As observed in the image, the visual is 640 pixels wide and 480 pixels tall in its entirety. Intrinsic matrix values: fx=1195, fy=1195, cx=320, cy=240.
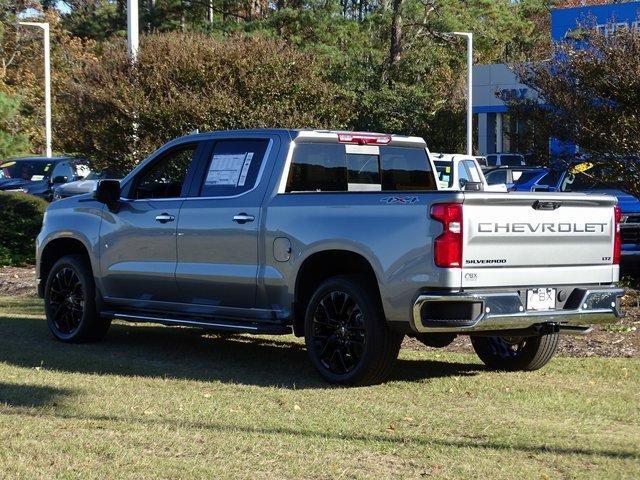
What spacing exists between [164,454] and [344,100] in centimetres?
1302

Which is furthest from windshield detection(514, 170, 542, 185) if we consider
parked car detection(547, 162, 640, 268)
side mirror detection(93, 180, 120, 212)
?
side mirror detection(93, 180, 120, 212)

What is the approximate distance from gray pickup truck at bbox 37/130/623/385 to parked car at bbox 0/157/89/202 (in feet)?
58.6

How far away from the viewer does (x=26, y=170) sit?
104ft

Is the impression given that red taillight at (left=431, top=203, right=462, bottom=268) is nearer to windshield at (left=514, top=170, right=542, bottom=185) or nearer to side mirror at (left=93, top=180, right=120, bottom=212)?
side mirror at (left=93, top=180, right=120, bottom=212)

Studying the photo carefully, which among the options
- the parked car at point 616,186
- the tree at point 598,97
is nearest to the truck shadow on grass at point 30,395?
the tree at point 598,97

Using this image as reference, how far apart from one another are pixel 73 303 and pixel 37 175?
2054 centimetres

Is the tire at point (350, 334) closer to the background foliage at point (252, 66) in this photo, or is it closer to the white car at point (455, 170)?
the background foliage at point (252, 66)

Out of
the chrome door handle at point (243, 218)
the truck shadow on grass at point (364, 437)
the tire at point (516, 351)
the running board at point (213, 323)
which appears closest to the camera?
the truck shadow on grass at point (364, 437)

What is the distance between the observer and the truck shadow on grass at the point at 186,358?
31.6 ft

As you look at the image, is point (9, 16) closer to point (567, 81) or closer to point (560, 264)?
point (567, 81)

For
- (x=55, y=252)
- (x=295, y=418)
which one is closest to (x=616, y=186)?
(x=55, y=252)

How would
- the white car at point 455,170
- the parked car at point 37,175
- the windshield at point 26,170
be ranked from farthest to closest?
the windshield at point 26,170 → the parked car at point 37,175 → the white car at point 455,170

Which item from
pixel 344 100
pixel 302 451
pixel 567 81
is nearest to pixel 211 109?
pixel 344 100

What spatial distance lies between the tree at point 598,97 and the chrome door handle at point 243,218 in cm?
581
